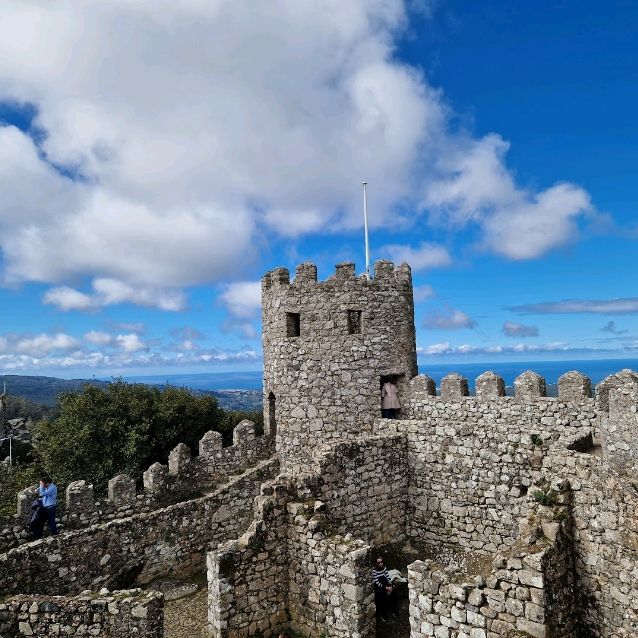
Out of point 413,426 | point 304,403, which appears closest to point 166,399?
point 304,403

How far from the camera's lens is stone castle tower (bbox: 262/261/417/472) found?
48.7 feet

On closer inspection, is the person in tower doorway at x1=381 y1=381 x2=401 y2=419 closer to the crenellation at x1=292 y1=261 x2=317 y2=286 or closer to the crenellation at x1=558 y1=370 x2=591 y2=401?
the crenellation at x1=292 y1=261 x2=317 y2=286

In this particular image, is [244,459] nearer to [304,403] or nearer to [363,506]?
[304,403]

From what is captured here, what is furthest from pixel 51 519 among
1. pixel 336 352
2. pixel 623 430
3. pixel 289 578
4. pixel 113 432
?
pixel 623 430

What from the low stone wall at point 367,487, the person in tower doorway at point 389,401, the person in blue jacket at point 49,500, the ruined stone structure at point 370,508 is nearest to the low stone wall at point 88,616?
the ruined stone structure at point 370,508

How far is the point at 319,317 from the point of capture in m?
15.2

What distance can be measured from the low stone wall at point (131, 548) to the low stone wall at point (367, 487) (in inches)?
176

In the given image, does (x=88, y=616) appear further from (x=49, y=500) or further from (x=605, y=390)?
(x=605, y=390)

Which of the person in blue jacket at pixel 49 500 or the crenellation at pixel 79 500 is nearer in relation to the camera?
the person in blue jacket at pixel 49 500

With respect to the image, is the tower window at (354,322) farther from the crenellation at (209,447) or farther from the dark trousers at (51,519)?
the dark trousers at (51,519)

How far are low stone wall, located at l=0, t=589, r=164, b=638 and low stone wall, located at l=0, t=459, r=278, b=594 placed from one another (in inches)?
91.0

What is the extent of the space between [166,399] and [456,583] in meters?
17.7

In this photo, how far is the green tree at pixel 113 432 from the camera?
1958 centimetres

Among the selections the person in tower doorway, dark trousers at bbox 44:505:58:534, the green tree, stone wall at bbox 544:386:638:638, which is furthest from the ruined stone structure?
the green tree
